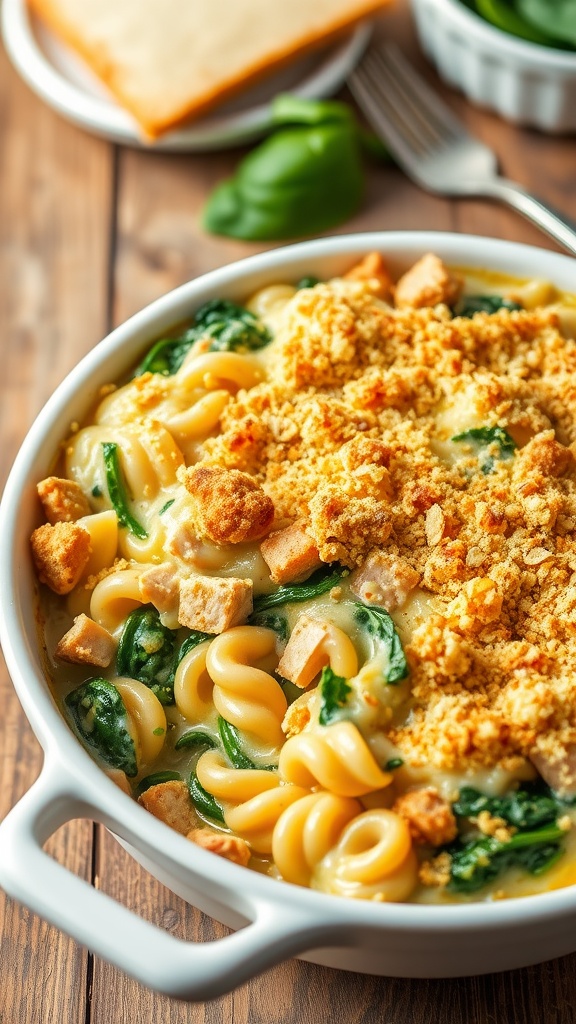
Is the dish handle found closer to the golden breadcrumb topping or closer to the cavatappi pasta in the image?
the cavatappi pasta

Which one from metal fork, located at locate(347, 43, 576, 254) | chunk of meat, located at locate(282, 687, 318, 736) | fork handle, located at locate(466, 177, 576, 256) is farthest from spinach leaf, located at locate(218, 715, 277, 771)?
metal fork, located at locate(347, 43, 576, 254)

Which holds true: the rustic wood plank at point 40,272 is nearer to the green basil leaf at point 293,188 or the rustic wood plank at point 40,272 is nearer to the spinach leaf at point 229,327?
the green basil leaf at point 293,188

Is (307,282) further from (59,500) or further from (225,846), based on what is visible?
(225,846)

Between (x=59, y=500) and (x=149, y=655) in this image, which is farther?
(x=59, y=500)

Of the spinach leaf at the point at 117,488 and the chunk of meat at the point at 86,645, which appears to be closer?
the chunk of meat at the point at 86,645

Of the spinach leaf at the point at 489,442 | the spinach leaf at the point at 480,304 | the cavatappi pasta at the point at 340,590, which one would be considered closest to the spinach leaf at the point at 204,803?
the cavatappi pasta at the point at 340,590

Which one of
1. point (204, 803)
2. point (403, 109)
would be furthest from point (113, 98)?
point (204, 803)

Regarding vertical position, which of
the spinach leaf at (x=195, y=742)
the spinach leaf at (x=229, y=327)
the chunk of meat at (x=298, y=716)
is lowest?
the spinach leaf at (x=195, y=742)

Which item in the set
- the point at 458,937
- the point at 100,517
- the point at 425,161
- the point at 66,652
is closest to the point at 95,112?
the point at 425,161
